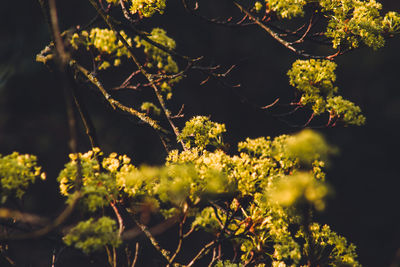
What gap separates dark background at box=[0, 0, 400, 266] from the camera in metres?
8.52

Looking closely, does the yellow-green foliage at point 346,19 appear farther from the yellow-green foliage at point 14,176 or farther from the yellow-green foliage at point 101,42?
the yellow-green foliage at point 14,176

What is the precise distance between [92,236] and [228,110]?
27.9ft

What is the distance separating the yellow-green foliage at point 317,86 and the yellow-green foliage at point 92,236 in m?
1.41

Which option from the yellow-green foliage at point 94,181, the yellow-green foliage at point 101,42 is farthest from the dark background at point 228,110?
the yellow-green foliage at point 94,181

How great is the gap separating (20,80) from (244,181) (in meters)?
8.25

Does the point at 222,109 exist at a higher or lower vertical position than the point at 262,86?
lower

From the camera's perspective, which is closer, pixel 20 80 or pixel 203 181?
pixel 203 181

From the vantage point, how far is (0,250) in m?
1.68

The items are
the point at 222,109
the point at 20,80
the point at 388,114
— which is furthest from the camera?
the point at 388,114

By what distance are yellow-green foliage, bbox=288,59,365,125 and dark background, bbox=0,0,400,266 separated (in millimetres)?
5158

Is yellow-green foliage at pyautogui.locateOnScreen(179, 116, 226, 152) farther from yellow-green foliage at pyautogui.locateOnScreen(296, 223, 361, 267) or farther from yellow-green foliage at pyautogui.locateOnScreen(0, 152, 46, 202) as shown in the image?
yellow-green foliage at pyautogui.locateOnScreen(0, 152, 46, 202)

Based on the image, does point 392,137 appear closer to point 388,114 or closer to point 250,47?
point 388,114

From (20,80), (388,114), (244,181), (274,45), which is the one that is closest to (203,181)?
(244,181)

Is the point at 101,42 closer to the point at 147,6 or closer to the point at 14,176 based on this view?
the point at 147,6
